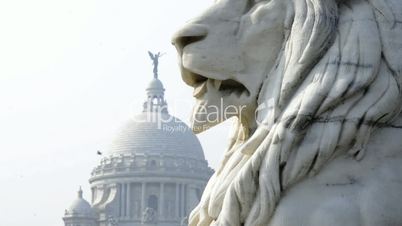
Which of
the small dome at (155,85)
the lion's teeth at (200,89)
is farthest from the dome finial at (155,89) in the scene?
the lion's teeth at (200,89)

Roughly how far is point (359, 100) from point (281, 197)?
18.6 inches

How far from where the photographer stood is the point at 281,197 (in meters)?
3.66

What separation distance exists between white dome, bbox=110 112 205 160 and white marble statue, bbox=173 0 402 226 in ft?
302

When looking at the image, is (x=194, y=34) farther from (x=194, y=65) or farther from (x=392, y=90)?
(x=392, y=90)

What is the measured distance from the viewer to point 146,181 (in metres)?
95.5

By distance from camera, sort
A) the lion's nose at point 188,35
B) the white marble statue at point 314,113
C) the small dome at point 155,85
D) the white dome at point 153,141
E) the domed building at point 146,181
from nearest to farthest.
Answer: the white marble statue at point 314,113
the lion's nose at point 188,35
the domed building at point 146,181
the white dome at point 153,141
the small dome at point 155,85

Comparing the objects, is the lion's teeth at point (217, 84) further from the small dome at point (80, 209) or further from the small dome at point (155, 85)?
the small dome at point (155, 85)

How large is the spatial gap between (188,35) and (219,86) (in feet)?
0.81

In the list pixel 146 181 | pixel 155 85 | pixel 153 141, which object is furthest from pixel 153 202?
pixel 155 85

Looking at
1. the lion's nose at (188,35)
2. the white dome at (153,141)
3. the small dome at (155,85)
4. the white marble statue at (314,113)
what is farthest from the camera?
the small dome at (155,85)

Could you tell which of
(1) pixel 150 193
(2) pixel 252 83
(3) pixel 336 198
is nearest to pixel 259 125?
(2) pixel 252 83

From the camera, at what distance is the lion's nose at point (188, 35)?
3.97 m

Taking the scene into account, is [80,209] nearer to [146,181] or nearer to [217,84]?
[146,181]

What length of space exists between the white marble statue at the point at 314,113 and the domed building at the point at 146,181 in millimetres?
89895
